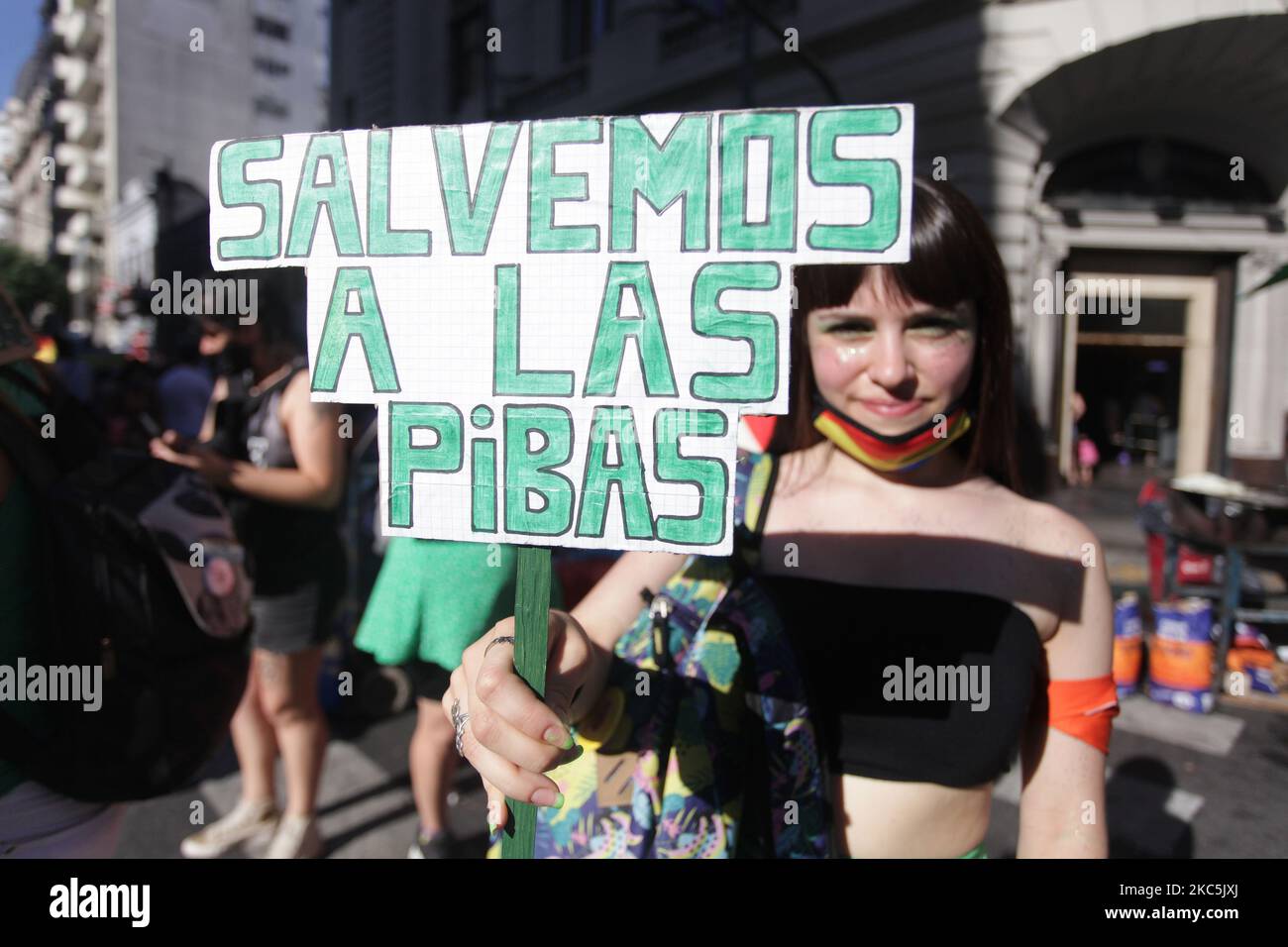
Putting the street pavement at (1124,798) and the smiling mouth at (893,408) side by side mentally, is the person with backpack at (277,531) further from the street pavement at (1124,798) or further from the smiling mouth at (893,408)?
the smiling mouth at (893,408)

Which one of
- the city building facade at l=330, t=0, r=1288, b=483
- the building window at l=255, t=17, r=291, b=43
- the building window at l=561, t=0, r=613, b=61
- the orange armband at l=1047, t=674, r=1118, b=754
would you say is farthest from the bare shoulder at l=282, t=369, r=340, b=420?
the building window at l=255, t=17, r=291, b=43

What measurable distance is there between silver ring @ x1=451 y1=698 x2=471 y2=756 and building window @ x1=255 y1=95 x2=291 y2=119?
54.3 m

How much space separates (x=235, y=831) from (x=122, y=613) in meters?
1.90

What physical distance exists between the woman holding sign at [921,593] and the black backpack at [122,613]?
91cm

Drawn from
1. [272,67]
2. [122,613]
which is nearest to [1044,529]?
[122,613]

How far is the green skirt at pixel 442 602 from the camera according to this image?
248cm

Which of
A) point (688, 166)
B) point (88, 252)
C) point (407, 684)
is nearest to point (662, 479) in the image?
point (688, 166)

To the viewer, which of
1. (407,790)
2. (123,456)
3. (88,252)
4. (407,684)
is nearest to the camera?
(123,456)

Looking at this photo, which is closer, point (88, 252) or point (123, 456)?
point (123, 456)

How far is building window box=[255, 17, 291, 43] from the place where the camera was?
161 ft

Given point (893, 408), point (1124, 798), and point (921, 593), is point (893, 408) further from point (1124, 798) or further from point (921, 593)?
point (1124, 798)

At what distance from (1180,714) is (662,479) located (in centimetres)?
472

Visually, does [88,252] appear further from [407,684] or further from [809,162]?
[809,162]
